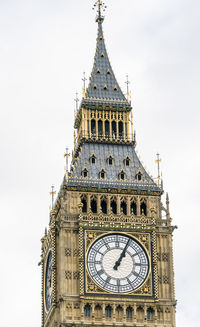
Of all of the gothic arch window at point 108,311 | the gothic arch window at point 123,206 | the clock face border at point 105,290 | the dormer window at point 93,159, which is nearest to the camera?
the gothic arch window at point 108,311

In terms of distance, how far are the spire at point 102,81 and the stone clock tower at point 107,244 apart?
231 cm

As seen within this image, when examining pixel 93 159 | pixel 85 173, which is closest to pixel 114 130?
pixel 93 159

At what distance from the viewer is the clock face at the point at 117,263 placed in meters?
70.6

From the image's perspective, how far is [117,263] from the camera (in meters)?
71.1

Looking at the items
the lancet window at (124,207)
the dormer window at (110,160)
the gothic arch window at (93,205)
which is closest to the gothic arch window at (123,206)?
the lancet window at (124,207)

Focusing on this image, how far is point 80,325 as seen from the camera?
69.3 meters

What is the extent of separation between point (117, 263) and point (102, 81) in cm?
1274

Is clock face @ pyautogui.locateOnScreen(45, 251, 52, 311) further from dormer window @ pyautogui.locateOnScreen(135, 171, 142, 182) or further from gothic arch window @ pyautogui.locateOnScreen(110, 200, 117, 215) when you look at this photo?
dormer window @ pyautogui.locateOnScreen(135, 171, 142, 182)

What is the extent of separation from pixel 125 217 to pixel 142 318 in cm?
574

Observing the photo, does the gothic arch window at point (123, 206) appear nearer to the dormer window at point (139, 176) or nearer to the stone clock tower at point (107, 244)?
the stone clock tower at point (107, 244)

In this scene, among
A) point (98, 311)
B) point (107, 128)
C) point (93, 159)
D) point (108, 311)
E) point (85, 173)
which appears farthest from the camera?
point (107, 128)

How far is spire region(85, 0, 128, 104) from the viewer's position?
3071 inches

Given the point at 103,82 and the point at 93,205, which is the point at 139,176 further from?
the point at 103,82

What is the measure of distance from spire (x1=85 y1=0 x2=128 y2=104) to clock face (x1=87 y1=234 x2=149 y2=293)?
9.91 m
